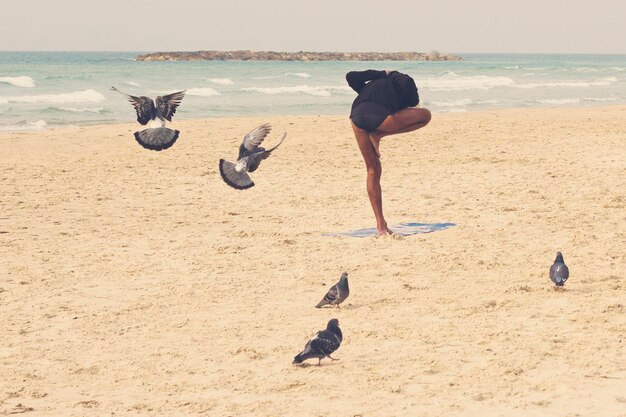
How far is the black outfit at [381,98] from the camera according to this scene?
10.4 meters

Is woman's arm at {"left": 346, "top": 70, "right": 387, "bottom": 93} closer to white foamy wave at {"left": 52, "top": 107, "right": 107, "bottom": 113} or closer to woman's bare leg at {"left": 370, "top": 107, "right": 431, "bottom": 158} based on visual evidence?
woman's bare leg at {"left": 370, "top": 107, "right": 431, "bottom": 158}

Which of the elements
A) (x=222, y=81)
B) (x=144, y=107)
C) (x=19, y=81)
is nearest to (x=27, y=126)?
(x=144, y=107)

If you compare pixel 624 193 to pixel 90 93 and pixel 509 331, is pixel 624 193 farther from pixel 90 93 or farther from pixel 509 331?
pixel 90 93

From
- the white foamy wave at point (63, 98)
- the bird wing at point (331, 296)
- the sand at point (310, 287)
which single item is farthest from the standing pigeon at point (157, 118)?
the white foamy wave at point (63, 98)

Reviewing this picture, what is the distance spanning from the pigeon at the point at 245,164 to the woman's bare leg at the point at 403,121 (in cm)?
125

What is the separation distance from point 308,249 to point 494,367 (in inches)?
168

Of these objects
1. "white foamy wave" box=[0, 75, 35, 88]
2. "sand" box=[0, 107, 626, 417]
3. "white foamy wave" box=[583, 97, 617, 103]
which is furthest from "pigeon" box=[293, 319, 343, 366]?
"white foamy wave" box=[0, 75, 35, 88]

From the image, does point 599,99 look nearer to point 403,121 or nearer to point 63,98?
point 63,98

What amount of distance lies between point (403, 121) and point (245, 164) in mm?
1787

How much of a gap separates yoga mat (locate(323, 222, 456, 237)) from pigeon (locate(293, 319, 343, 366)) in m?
4.47

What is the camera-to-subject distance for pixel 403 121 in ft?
34.2

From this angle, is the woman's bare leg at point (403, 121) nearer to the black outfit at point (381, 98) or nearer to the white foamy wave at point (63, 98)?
the black outfit at point (381, 98)

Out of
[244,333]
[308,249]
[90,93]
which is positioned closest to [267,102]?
[90,93]

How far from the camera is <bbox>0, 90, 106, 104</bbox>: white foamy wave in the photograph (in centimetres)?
3669
